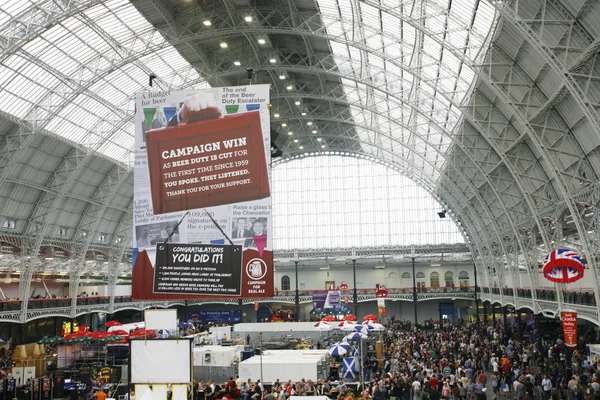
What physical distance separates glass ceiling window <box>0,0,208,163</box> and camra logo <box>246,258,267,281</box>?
1828 cm

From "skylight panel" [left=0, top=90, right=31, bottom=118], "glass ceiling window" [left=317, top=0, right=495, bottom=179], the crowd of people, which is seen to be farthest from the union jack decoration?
"skylight panel" [left=0, top=90, right=31, bottom=118]

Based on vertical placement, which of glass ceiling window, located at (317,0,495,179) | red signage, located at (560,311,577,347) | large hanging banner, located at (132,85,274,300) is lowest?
red signage, located at (560,311,577,347)

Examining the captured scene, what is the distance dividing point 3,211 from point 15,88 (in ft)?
35.4

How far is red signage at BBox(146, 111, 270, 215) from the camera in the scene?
51.9 ft

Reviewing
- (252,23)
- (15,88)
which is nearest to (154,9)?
(252,23)

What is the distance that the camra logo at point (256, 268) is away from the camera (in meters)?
15.7

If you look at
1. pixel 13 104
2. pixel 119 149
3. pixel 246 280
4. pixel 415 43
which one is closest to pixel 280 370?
pixel 246 280

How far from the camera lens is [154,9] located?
30031 mm

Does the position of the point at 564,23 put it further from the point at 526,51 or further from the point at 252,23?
the point at 252,23

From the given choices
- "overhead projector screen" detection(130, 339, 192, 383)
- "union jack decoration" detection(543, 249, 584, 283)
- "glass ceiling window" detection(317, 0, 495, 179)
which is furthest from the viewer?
"glass ceiling window" detection(317, 0, 495, 179)

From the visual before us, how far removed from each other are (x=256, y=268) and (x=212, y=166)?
3044 millimetres

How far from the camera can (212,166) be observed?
15.8 m

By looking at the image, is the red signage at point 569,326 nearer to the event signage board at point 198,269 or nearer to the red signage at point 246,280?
the red signage at point 246,280

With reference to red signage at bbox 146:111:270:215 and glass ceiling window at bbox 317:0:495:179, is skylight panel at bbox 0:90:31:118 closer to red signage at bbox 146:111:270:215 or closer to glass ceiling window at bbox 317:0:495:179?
glass ceiling window at bbox 317:0:495:179
